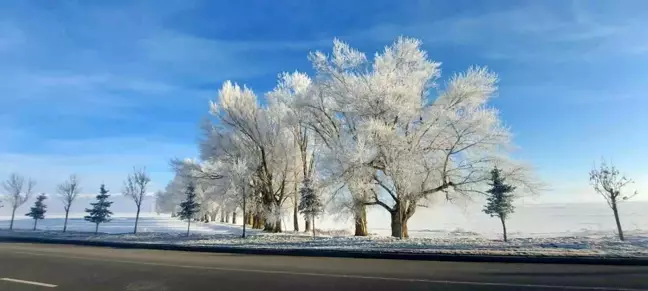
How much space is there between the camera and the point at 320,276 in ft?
28.2

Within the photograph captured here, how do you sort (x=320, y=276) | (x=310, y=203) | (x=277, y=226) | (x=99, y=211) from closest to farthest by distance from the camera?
(x=320, y=276) < (x=310, y=203) < (x=277, y=226) < (x=99, y=211)

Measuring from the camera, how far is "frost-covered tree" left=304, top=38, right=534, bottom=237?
67.4 ft

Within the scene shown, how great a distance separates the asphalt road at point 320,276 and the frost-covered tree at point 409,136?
1001cm

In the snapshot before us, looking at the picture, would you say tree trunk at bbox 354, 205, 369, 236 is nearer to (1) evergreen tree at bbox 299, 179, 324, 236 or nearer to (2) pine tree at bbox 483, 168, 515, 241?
(1) evergreen tree at bbox 299, 179, 324, 236

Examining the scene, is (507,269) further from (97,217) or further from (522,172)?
(97,217)

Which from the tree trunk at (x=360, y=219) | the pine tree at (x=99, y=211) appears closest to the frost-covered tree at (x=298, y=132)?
the tree trunk at (x=360, y=219)

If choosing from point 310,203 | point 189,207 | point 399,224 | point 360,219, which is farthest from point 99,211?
point 399,224

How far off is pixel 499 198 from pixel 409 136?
5.48 meters

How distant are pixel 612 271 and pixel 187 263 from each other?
10937 mm

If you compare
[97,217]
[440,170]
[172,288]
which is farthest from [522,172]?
[97,217]

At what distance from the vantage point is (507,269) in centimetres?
930

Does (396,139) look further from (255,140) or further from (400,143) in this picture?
(255,140)

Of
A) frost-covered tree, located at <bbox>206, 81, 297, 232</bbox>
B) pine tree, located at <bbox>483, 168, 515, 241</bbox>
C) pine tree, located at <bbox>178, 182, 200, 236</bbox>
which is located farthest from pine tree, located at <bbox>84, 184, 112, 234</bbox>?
pine tree, located at <bbox>483, 168, 515, 241</bbox>

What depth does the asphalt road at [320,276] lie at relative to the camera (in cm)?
725
